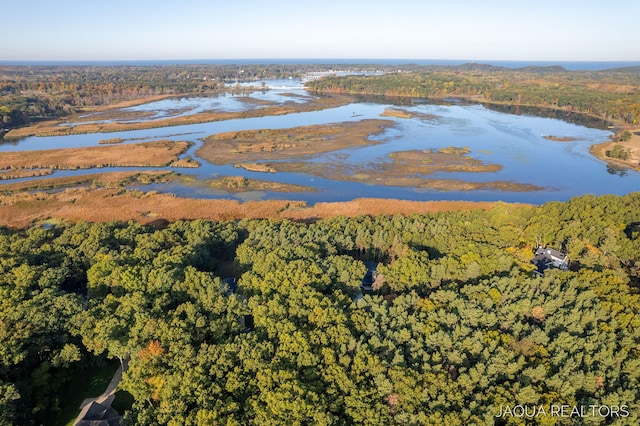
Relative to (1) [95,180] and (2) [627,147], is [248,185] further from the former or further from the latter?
(2) [627,147]

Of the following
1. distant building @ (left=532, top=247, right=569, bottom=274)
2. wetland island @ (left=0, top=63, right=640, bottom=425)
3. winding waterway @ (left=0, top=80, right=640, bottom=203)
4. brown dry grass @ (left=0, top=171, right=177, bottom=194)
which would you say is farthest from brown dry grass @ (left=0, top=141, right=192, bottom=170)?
distant building @ (left=532, top=247, right=569, bottom=274)

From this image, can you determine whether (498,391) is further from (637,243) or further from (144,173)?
(144,173)

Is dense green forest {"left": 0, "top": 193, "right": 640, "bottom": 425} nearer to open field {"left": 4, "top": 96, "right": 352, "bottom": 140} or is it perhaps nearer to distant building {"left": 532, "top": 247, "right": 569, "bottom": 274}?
distant building {"left": 532, "top": 247, "right": 569, "bottom": 274}

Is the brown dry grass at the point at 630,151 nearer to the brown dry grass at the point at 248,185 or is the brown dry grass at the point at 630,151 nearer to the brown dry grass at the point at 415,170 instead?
the brown dry grass at the point at 415,170

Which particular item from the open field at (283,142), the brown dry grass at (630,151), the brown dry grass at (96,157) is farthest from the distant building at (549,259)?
the brown dry grass at (96,157)

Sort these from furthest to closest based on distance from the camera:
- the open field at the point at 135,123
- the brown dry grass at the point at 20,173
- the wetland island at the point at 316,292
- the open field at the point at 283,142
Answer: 1. the open field at the point at 135,123
2. the open field at the point at 283,142
3. the brown dry grass at the point at 20,173
4. the wetland island at the point at 316,292

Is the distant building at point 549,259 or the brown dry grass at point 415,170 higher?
the brown dry grass at point 415,170
